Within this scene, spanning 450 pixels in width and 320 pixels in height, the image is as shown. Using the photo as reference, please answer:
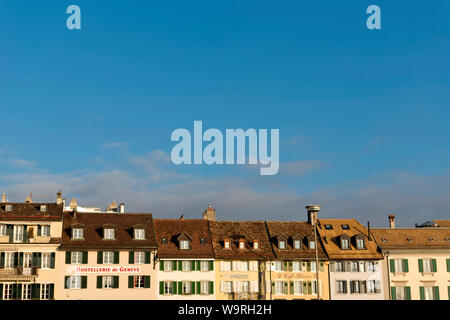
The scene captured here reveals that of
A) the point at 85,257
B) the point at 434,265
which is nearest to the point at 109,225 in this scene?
the point at 85,257

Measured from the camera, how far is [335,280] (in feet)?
220

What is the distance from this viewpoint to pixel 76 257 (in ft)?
202

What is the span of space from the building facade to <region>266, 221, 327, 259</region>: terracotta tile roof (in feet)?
28.0

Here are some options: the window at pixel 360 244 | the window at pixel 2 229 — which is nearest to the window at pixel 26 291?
the window at pixel 2 229

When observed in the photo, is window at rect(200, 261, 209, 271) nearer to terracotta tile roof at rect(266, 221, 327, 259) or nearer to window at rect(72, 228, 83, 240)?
terracotta tile roof at rect(266, 221, 327, 259)

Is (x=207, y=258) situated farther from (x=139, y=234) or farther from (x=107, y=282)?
(x=107, y=282)

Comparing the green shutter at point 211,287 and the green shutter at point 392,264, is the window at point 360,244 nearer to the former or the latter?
the green shutter at point 392,264

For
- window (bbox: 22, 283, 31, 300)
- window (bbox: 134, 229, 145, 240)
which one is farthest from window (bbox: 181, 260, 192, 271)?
window (bbox: 22, 283, 31, 300)

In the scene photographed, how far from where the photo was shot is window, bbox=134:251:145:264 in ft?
206

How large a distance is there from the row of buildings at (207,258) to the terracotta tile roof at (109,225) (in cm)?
11

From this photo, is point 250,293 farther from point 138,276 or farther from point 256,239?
point 138,276

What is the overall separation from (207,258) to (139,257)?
25.3 feet

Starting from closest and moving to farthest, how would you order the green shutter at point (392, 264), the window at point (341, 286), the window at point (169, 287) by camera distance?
the window at point (169, 287), the window at point (341, 286), the green shutter at point (392, 264)

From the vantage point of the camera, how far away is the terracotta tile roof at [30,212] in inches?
2421
